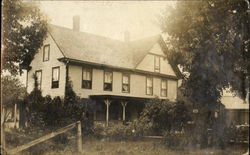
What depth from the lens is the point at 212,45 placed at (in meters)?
17.3

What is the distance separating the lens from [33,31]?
2225 cm

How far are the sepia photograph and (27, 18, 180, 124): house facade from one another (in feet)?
0.33

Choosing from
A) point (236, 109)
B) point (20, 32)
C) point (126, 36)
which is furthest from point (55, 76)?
point (236, 109)

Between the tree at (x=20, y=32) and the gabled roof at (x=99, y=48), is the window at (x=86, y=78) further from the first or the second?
the tree at (x=20, y=32)

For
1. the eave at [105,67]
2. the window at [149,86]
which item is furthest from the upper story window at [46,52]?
the window at [149,86]

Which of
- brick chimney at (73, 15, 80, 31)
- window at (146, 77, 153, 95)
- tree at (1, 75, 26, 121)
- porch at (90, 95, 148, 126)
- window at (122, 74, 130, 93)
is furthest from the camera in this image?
window at (146, 77, 153, 95)

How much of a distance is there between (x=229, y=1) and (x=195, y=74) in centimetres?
457

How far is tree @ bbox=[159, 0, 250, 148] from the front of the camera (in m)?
17.3

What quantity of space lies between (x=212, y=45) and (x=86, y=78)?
1095 cm

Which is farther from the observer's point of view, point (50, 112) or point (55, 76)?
point (55, 76)

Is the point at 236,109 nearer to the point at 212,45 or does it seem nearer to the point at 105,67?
the point at 105,67

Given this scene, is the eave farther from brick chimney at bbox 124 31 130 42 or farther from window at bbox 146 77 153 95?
brick chimney at bbox 124 31 130 42

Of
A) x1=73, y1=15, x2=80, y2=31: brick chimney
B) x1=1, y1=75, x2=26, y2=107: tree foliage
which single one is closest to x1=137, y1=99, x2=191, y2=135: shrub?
x1=1, y1=75, x2=26, y2=107: tree foliage

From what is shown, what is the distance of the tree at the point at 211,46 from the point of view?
56.7ft
